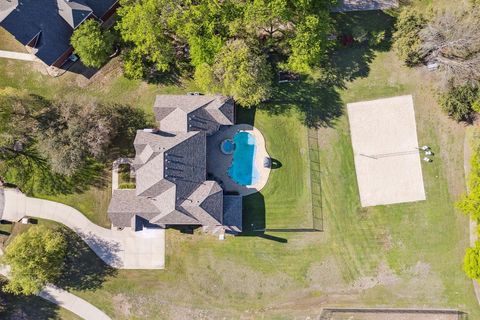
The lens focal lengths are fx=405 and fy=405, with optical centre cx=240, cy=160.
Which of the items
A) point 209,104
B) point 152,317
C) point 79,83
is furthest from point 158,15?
point 152,317

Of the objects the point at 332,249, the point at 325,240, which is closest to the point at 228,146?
the point at 325,240

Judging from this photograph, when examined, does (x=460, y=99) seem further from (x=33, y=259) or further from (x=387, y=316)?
(x=33, y=259)

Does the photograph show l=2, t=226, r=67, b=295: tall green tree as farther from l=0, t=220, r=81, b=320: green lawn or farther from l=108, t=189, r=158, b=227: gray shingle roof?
l=108, t=189, r=158, b=227: gray shingle roof

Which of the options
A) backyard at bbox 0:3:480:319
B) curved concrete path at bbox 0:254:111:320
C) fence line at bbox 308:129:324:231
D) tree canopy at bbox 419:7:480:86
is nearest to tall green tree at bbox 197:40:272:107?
backyard at bbox 0:3:480:319

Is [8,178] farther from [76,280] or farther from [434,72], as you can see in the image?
[434,72]

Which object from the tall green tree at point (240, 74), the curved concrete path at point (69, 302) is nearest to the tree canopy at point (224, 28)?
the tall green tree at point (240, 74)
